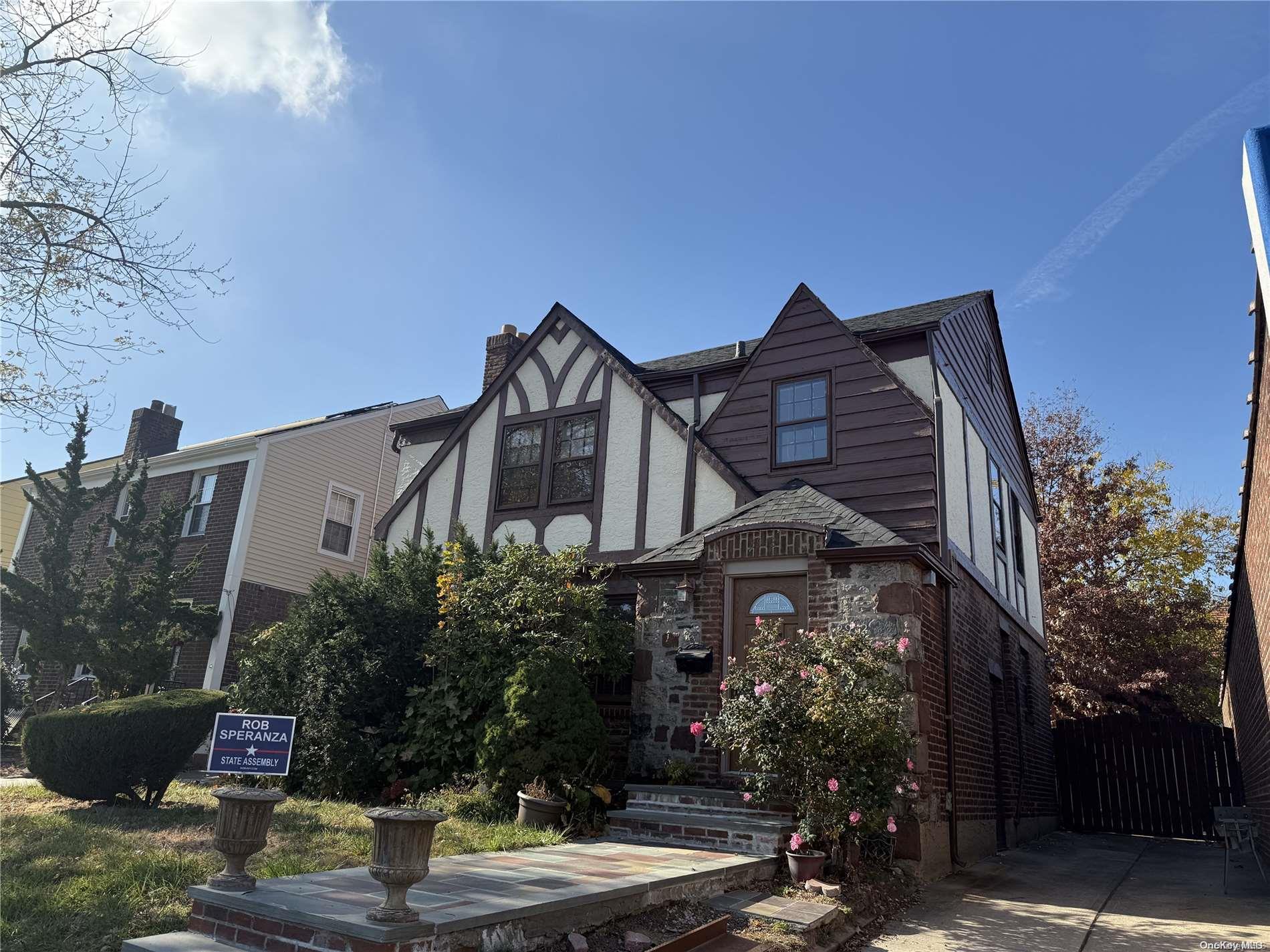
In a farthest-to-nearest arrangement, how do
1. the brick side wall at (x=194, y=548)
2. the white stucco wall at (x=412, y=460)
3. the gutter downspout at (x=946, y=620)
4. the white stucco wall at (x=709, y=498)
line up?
the brick side wall at (x=194, y=548) → the white stucco wall at (x=412, y=460) → the white stucco wall at (x=709, y=498) → the gutter downspout at (x=946, y=620)

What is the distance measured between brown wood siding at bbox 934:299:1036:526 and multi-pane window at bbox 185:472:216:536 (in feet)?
50.3

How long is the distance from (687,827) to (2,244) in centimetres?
1010

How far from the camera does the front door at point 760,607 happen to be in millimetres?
10039

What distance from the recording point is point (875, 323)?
13.0 meters

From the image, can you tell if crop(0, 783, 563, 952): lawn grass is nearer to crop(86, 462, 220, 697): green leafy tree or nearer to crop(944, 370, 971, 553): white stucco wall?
crop(86, 462, 220, 697): green leafy tree

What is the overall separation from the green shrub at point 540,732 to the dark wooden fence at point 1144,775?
13368 millimetres

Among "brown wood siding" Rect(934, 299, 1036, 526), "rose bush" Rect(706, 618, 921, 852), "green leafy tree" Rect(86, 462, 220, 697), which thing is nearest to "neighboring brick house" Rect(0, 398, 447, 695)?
"green leafy tree" Rect(86, 462, 220, 697)

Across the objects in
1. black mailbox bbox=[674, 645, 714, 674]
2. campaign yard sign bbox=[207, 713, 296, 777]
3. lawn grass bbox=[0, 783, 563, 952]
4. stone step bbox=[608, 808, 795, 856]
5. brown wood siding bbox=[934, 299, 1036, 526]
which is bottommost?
lawn grass bbox=[0, 783, 563, 952]

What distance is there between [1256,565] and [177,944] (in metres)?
11.4

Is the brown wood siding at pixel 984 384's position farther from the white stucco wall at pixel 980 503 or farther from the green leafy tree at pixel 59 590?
the green leafy tree at pixel 59 590

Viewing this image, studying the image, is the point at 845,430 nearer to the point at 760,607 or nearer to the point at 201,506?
the point at 760,607

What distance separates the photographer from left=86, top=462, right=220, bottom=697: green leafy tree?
43.9 ft

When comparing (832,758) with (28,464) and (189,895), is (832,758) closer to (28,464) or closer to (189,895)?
(189,895)

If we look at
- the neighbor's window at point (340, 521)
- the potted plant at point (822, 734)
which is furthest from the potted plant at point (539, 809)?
the neighbor's window at point (340, 521)
